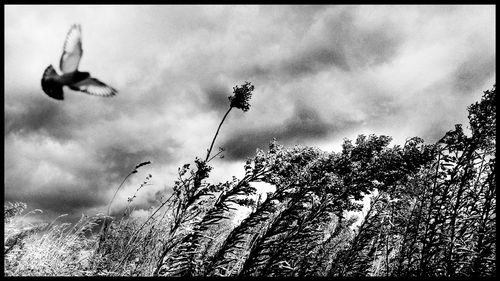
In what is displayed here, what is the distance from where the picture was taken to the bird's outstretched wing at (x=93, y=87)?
2.82 m

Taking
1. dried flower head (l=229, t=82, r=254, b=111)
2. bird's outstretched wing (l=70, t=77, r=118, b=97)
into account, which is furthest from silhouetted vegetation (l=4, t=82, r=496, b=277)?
bird's outstretched wing (l=70, t=77, r=118, b=97)

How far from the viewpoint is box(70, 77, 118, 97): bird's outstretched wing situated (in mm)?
2818

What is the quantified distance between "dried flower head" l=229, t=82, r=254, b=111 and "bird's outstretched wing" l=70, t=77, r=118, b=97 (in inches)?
101

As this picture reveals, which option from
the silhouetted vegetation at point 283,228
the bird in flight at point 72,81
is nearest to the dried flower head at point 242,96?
the silhouetted vegetation at point 283,228

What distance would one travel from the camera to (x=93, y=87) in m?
2.89

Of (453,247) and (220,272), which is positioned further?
(453,247)

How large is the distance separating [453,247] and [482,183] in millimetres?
1011

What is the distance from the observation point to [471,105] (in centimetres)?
533

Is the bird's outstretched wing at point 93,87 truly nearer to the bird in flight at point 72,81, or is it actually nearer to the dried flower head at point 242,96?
the bird in flight at point 72,81

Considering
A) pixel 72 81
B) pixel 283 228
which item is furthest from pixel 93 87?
pixel 283 228

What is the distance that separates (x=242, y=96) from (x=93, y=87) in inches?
108
